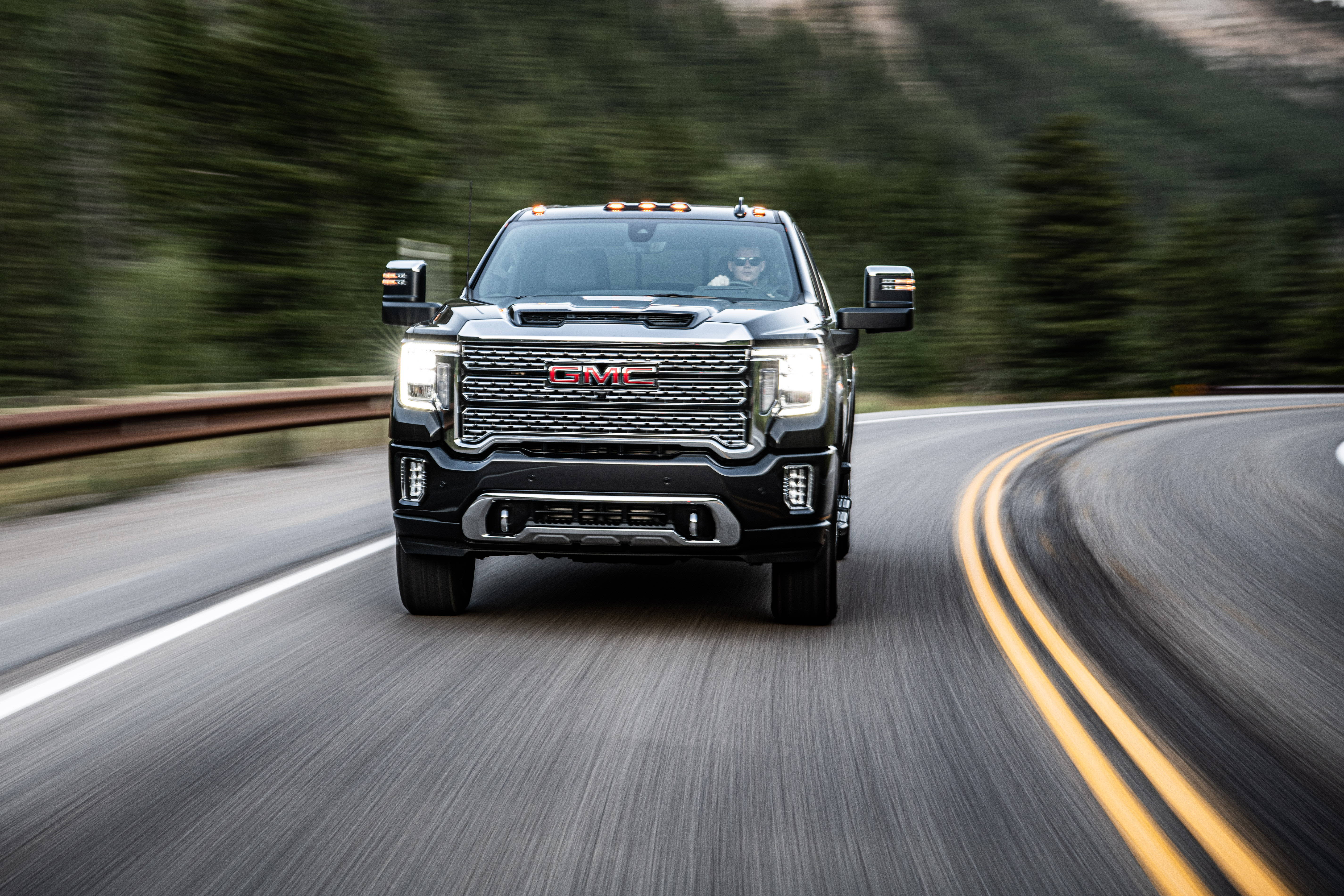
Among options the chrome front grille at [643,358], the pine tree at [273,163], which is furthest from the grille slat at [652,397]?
the pine tree at [273,163]

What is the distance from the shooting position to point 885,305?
22.8 feet

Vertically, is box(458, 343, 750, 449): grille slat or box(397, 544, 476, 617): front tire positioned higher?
box(458, 343, 750, 449): grille slat

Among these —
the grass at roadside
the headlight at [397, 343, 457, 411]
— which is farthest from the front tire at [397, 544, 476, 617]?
the grass at roadside

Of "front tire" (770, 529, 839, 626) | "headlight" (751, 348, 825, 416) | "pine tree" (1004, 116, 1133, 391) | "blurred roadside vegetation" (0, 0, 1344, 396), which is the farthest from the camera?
"pine tree" (1004, 116, 1133, 391)

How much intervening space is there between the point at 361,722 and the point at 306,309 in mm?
34651

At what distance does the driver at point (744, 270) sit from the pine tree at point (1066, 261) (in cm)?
5448

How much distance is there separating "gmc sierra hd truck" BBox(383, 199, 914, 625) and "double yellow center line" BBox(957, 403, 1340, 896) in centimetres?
113

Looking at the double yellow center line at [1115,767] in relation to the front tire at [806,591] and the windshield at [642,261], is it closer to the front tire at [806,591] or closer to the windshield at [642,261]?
the front tire at [806,591]

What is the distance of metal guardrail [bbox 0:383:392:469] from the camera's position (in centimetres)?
937

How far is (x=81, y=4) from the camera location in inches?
1431

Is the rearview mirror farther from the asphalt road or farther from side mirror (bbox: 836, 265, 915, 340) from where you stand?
the asphalt road

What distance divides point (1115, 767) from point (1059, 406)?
30.8 meters

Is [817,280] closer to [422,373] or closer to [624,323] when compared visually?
[624,323]

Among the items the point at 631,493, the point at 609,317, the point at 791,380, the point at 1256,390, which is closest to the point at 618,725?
the point at 631,493
